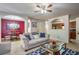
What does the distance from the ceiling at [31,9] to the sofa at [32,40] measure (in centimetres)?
49

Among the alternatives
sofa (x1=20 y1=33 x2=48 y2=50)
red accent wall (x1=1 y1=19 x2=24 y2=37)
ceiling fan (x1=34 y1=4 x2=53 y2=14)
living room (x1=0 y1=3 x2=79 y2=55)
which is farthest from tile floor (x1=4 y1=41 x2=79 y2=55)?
ceiling fan (x1=34 y1=4 x2=53 y2=14)

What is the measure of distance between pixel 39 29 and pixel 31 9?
52 centimetres

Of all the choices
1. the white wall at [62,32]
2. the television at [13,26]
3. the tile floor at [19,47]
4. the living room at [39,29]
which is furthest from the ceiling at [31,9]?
the tile floor at [19,47]

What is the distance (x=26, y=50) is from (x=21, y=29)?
1.70ft

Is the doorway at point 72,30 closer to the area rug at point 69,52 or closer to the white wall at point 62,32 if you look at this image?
the white wall at point 62,32

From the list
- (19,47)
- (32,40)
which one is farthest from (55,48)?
(19,47)

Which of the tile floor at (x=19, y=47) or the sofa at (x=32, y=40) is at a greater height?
the sofa at (x=32, y=40)

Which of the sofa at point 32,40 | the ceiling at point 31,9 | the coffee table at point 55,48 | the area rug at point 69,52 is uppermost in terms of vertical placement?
the ceiling at point 31,9

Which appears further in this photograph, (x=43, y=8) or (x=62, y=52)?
(x=62, y=52)

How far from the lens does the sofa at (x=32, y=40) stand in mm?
2174

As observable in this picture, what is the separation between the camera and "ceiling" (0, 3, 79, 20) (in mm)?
2102

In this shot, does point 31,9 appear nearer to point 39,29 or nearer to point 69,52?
point 39,29

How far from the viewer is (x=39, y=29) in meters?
2.25

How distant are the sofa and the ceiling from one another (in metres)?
0.49
